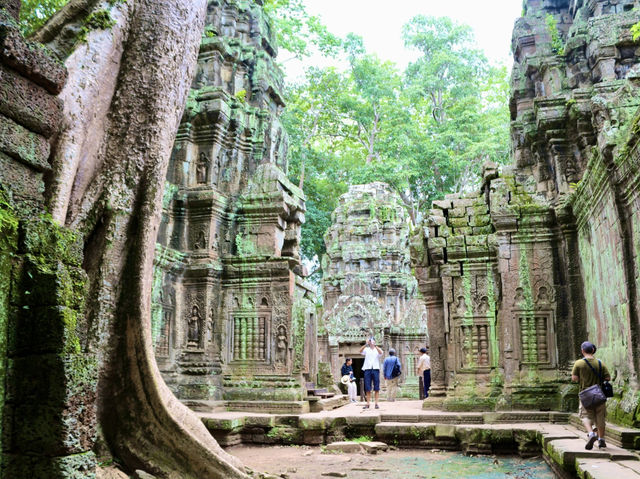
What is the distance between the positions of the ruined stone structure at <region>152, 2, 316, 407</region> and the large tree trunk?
5380 millimetres

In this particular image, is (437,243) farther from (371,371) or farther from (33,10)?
(33,10)

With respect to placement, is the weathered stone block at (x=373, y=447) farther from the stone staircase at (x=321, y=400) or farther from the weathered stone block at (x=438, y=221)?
the weathered stone block at (x=438, y=221)

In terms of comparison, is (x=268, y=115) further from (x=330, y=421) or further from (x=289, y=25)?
(x=289, y=25)

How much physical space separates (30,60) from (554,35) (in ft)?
37.6

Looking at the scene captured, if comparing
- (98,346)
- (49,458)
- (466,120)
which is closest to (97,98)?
(98,346)

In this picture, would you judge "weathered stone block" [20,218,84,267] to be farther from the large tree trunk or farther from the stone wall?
the large tree trunk

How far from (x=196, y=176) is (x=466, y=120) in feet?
63.6

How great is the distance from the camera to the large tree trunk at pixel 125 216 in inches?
146

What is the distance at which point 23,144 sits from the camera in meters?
2.85

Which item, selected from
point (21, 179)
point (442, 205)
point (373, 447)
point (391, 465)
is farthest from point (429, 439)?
point (21, 179)

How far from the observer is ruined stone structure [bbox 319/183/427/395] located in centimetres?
2227

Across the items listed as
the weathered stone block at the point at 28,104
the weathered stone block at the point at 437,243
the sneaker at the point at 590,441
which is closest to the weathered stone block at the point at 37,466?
the weathered stone block at the point at 28,104

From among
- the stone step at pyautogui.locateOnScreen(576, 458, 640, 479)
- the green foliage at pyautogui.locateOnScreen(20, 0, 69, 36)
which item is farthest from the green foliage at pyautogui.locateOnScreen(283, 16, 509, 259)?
the stone step at pyautogui.locateOnScreen(576, 458, 640, 479)

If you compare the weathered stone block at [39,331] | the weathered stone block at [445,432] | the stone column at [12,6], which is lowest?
the weathered stone block at [445,432]
